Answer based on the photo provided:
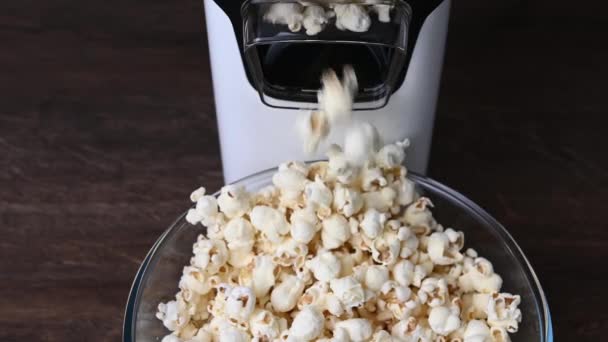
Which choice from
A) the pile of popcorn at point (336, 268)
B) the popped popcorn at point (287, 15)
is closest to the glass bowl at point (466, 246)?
the pile of popcorn at point (336, 268)

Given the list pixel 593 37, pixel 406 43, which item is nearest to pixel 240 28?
pixel 406 43

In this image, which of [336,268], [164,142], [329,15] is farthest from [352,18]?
[164,142]

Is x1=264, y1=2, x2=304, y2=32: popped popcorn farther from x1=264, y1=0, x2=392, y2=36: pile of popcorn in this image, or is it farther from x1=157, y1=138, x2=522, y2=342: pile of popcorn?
x1=157, y1=138, x2=522, y2=342: pile of popcorn

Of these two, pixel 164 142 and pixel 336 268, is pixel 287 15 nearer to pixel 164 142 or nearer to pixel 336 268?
pixel 336 268

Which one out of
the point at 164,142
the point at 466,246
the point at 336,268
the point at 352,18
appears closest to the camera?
the point at 352,18

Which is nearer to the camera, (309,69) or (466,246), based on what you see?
(309,69)

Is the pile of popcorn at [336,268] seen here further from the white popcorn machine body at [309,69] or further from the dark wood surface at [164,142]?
the dark wood surface at [164,142]
